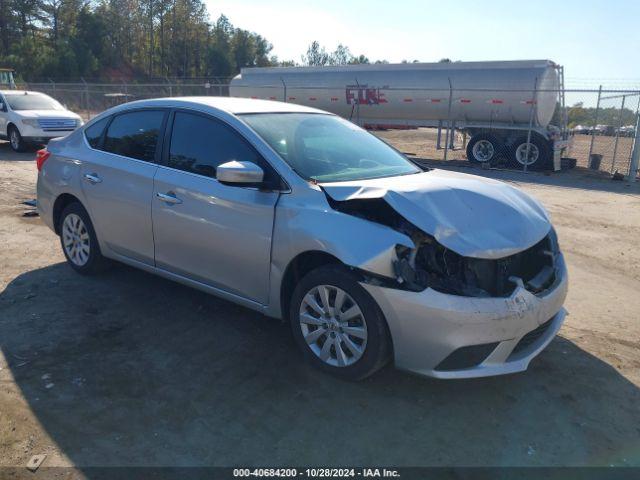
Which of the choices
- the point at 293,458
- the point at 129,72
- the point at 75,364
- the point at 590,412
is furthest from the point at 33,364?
the point at 129,72

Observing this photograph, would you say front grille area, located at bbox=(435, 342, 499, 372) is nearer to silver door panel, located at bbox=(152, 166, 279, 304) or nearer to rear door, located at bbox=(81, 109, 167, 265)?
silver door panel, located at bbox=(152, 166, 279, 304)

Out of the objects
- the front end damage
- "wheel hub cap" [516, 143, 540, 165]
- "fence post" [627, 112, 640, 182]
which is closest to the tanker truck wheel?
"wheel hub cap" [516, 143, 540, 165]

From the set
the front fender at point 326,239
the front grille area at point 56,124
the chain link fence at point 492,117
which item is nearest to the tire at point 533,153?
the chain link fence at point 492,117

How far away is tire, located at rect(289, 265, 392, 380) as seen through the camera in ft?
11.2

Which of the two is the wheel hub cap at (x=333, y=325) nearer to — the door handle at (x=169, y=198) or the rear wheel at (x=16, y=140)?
the door handle at (x=169, y=198)

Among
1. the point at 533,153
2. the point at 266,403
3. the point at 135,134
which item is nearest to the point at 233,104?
the point at 135,134

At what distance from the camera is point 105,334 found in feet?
14.1

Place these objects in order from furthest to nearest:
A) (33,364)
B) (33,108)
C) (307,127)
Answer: (33,108) → (307,127) → (33,364)

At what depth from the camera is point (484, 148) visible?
17.7 m

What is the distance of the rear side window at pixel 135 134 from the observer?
4.75 m

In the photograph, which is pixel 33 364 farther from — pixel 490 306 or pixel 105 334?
pixel 490 306

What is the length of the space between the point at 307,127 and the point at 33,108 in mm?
14149

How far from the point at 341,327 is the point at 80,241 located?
3.12 m

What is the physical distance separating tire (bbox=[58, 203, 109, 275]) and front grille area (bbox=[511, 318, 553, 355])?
3794 millimetres
